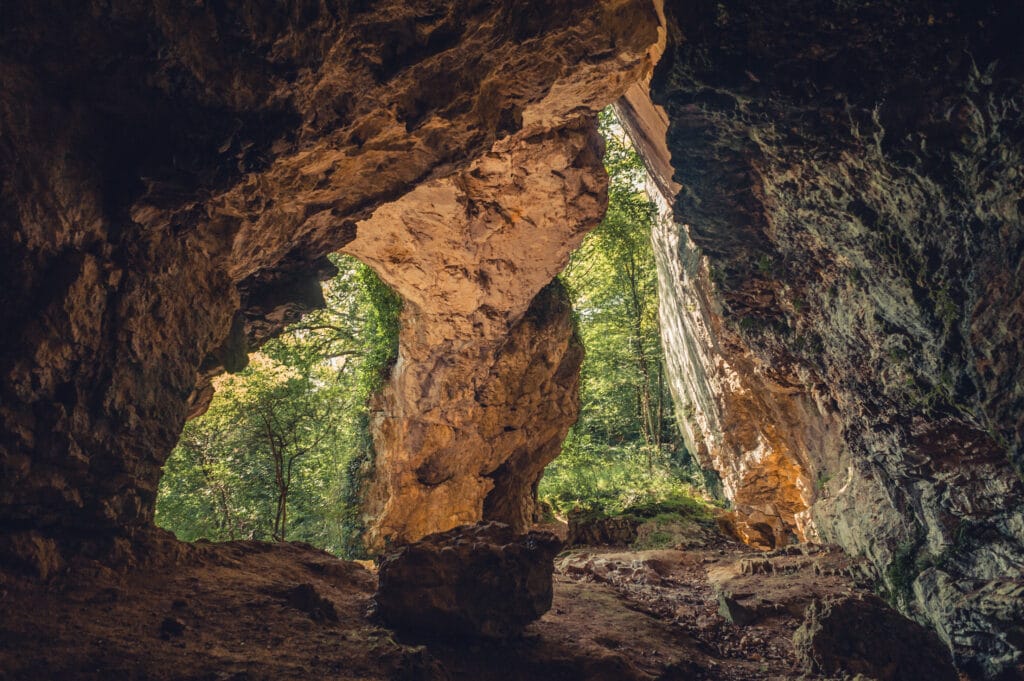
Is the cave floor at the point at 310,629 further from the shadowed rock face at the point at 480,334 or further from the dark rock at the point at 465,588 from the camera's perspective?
the shadowed rock face at the point at 480,334

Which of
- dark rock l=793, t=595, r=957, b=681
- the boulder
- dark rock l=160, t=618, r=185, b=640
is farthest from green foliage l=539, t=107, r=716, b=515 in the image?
dark rock l=160, t=618, r=185, b=640

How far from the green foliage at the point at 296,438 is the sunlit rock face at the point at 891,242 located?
25.1 ft

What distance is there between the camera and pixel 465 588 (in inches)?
175

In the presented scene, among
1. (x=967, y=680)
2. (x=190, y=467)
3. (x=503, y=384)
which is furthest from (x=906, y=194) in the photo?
(x=190, y=467)

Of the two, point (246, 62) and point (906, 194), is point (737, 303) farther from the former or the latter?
point (246, 62)

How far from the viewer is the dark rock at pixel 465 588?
436cm

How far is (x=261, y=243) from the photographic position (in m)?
6.02

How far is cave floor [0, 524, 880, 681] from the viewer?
304 centimetres

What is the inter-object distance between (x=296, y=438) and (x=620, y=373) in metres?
14.2

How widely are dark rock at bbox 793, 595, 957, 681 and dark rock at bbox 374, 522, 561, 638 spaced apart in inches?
91.3

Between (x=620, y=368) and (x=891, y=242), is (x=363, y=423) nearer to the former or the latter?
(x=891, y=242)

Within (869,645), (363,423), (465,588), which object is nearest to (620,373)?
(363,423)

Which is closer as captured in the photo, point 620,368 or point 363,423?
point 363,423

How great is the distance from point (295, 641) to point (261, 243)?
13.1 feet
